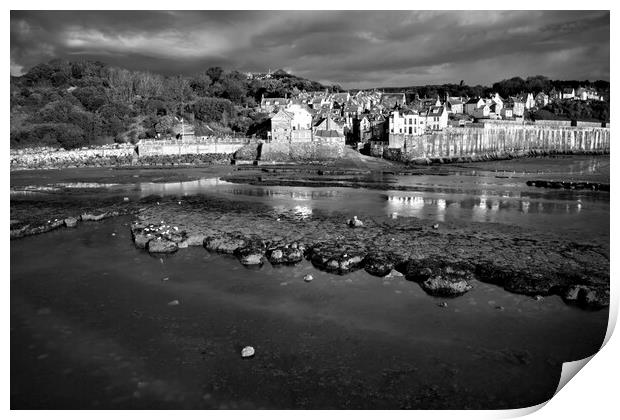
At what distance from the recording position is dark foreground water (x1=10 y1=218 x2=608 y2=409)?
4.18m

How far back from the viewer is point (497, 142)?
4388 cm

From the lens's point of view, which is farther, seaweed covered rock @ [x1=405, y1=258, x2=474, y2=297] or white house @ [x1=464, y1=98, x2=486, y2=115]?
white house @ [x1=464, y1=98, x2=486, y2=115]

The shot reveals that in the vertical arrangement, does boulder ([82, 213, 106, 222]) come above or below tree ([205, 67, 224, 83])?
below

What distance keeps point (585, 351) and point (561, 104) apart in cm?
7132

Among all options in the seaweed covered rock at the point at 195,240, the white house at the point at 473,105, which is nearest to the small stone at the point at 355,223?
the seaweed covered rock at the point at 195,240

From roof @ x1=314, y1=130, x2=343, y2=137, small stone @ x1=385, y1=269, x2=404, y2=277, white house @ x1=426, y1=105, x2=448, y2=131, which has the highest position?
white house @ x1=426, y1=105, x2=448, y2=131

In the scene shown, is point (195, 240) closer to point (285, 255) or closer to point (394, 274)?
point (285, 255)

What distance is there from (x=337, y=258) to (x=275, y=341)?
115 inches

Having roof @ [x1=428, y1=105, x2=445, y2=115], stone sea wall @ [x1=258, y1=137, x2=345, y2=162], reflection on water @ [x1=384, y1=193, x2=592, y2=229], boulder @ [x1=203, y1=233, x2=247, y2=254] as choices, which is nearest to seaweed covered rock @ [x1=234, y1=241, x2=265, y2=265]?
boulder @ [x1=203, y1=233, x2=247, y2=254]

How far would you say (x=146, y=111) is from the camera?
163 ft

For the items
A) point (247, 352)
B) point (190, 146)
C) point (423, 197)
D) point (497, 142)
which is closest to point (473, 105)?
point (497, 142)

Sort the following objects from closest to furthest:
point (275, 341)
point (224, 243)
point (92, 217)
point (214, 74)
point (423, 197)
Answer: point (275, 341) < point (224, 243) < point (92, 217) < point (423, 197) < point (214, 74)

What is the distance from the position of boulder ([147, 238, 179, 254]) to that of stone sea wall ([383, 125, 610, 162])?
26.7 meters

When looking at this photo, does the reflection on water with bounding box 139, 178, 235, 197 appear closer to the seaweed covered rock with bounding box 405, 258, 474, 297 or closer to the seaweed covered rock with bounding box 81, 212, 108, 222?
the seaweed covered rock with bounding box 81, 212, 108, 222
